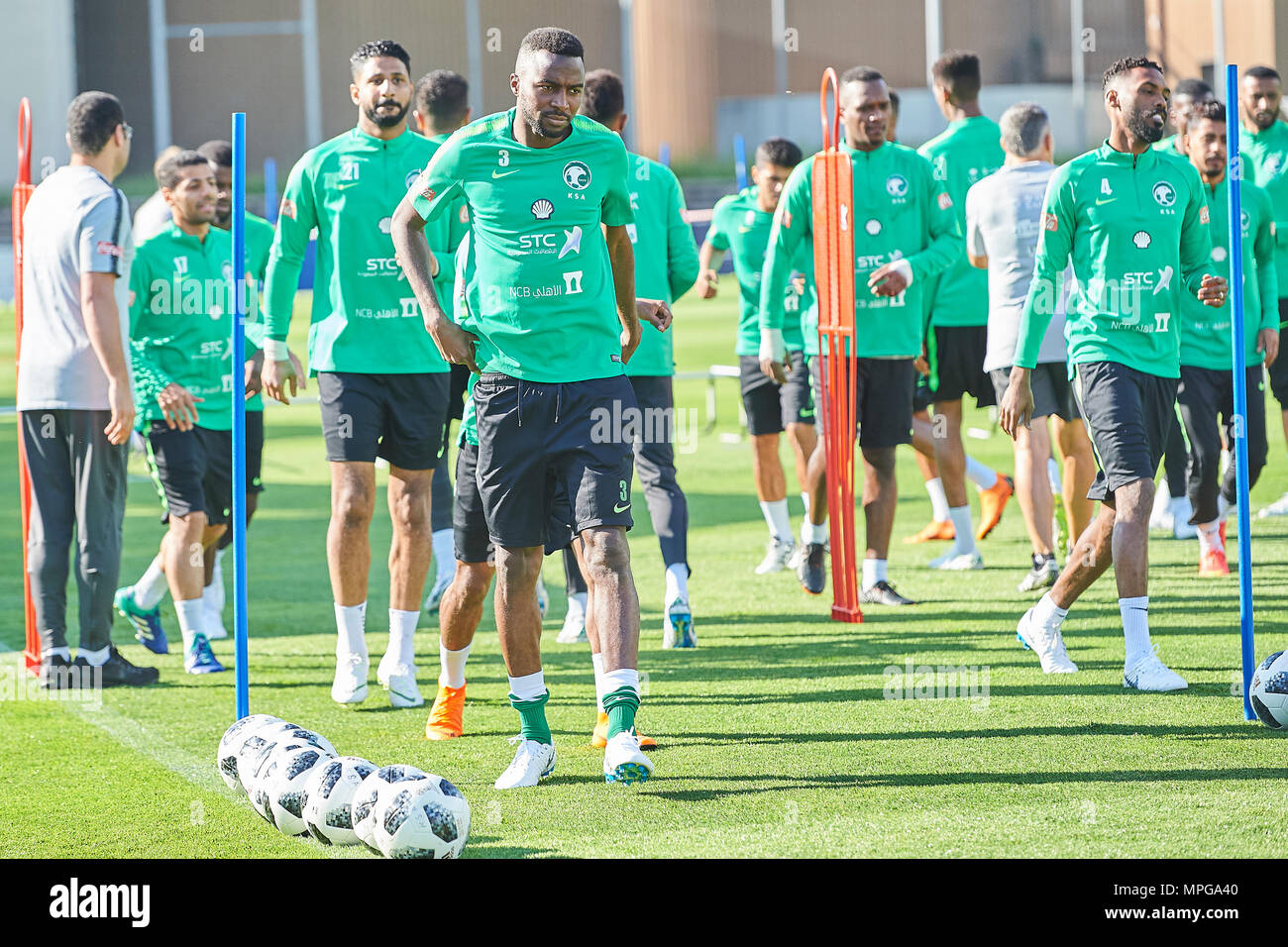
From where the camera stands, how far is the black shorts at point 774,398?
9094mm

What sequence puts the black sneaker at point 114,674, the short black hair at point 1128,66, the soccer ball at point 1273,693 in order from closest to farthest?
the soccer ball at point 1273,693
the short black hair at point 1128,66
the black sneaker at point 114,674

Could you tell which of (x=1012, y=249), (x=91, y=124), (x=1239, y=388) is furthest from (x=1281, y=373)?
(x=91, y=124)

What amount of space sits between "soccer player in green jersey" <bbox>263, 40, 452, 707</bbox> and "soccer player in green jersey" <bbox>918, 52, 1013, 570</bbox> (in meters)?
3.65

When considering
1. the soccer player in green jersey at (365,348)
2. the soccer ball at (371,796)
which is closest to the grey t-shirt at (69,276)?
the soccer player in green jersey at (365,348)

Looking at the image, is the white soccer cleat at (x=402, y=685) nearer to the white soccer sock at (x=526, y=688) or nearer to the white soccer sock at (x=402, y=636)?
the white soccer sock at (x=402, y=636)

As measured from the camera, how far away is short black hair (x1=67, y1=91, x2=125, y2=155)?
695 cm

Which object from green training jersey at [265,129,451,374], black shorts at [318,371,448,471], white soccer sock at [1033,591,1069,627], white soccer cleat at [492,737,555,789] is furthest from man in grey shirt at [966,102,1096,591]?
white soccer cleat at [492,737,555,789]

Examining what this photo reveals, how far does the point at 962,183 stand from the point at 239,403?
17.2 ft

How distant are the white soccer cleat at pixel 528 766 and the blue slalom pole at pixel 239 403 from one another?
0.90 m

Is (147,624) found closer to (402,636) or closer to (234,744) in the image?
Result: (402,636)

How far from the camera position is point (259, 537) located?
1063cm

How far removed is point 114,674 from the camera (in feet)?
Answer: 22.9

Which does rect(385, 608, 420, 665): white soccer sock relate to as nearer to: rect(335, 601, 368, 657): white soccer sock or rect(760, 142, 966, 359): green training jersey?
rect(335, 601, 368, 657): white soccer sock
